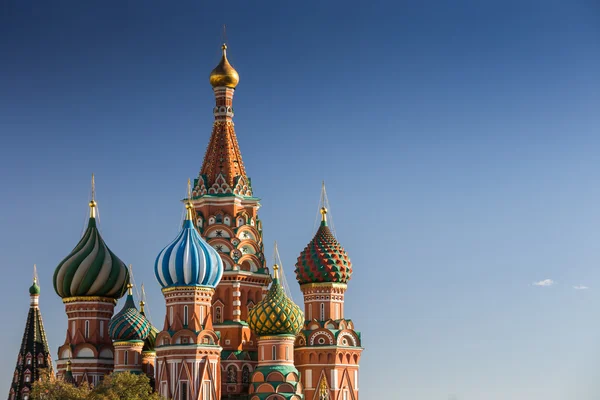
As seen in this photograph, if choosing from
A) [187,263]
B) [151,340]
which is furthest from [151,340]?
[187,263]

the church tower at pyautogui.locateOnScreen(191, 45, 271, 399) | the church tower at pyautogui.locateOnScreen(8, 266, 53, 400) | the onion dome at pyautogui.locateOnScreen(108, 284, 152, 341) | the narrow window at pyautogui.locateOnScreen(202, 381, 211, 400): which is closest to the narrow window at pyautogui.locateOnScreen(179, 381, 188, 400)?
the narrow window at pyautogui.locateOnScreen(202, 381, 211, 400)

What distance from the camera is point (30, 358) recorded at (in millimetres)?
67250

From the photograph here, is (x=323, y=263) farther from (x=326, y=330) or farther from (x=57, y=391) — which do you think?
(x=57, y=391)

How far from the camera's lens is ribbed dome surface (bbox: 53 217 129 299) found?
6028 centimetres

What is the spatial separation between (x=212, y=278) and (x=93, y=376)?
708 cm

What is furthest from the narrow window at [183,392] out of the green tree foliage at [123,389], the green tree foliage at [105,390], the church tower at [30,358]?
the church tower at [30,358]

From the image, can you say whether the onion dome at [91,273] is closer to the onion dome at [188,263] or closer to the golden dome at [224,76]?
the onion dome at [188,263]

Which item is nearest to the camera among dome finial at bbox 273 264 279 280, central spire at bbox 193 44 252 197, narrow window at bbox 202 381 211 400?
narrow window at bbox 202 381 211 400

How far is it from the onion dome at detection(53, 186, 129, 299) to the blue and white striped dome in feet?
16.1

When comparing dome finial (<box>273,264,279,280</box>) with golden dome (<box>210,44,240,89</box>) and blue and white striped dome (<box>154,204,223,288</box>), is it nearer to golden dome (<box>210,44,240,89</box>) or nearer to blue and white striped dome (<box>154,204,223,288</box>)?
blue and white striped dome (<box>154,204,223,288</box>)

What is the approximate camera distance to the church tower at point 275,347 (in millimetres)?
55875

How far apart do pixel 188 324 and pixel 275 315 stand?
326 cm

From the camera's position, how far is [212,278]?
5619cm

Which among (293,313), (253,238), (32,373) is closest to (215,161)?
(253,238)
